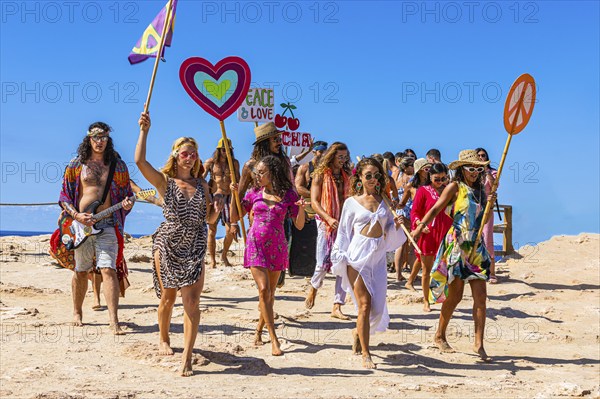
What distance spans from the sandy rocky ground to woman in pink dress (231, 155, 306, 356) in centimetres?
55

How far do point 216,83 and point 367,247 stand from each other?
104 inches

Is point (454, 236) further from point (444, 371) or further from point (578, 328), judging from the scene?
point (578, 328)

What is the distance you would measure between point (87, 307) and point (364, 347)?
415 centimetres

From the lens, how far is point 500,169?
7027mm

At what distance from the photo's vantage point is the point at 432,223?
9.21 metres

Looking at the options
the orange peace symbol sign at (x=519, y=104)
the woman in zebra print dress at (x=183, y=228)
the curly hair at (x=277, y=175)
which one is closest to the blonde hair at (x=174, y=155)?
the woman in zebra print dress at (x=183, y=228)

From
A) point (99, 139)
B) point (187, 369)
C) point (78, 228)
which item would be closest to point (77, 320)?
point (78, 228)

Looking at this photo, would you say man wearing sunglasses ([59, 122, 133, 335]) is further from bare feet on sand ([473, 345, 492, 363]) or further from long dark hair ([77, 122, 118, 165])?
bare feet on sand ([473, 345, 492, 363])

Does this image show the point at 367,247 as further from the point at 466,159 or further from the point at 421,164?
the point at 421,164

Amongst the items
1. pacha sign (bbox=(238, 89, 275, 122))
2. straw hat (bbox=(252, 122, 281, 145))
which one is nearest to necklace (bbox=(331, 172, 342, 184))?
straw hat (bbox=(252, 122, 281, 145))

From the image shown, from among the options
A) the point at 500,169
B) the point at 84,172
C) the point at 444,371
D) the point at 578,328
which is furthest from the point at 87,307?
the point at 578,328

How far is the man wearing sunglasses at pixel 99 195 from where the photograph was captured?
7.41 meters

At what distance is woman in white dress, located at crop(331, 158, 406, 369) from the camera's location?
254 inches

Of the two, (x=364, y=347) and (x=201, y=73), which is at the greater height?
(x=201, y=73)
